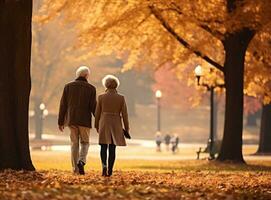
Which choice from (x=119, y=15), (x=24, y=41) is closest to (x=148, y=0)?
(x=119, y=15)

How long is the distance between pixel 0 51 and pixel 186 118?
70040 millimetres

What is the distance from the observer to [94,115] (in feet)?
50.0

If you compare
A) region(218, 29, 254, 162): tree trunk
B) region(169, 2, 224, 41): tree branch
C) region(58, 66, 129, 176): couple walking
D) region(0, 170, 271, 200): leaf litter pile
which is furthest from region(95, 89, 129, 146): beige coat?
region(218, 29, 254, 162): tree trunk

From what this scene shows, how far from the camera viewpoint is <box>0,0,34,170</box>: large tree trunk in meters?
15.3

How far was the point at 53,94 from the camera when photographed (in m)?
66.1

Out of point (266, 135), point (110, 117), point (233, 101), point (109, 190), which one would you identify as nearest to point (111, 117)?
point (110, 117)

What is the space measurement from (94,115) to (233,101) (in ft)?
36.5

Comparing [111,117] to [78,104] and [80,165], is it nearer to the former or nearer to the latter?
[78,104]

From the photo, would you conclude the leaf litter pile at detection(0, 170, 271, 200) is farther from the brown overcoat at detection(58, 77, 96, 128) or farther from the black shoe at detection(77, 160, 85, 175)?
the brown overcoat at detection(58, 77, 96, 128)

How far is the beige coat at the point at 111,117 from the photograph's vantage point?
14992 millimetres

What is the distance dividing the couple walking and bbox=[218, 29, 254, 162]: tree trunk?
1075 centimetres

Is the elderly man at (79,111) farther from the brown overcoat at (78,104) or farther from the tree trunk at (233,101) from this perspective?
the tree trunk at (233,101)

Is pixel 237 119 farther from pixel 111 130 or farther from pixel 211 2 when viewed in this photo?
Result: pixel 111 130

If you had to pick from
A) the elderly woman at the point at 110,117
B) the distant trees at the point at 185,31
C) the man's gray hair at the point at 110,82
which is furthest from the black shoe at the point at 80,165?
the distant trees at the point at 185,31
